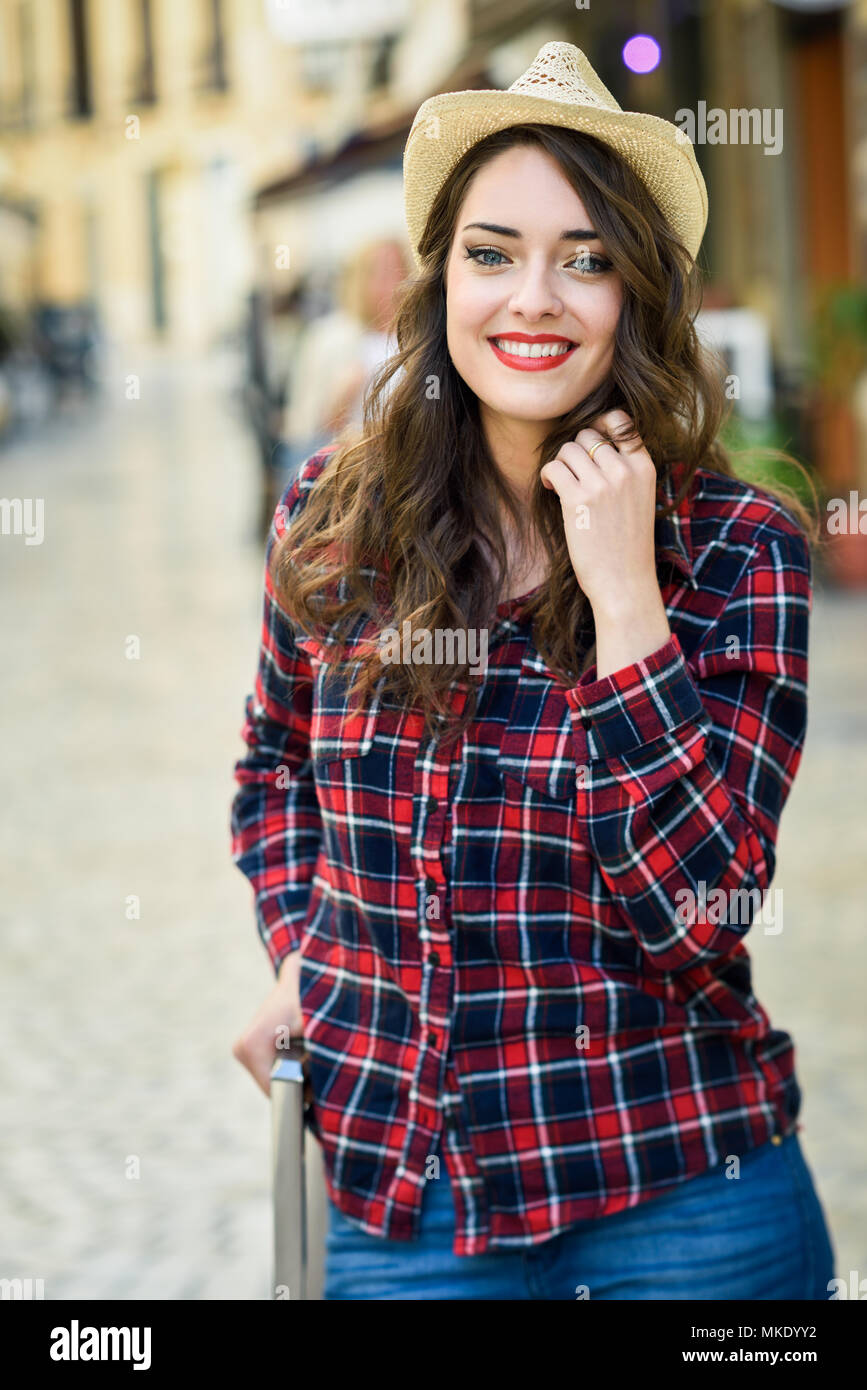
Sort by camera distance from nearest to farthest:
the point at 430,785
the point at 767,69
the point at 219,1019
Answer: the point at 430,785, the point at 219,1019, the point at 767,69

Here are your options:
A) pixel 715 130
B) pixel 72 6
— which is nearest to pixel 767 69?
pixel 715 130

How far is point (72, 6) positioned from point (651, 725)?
54.5 metres

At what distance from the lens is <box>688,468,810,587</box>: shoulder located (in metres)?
1.75

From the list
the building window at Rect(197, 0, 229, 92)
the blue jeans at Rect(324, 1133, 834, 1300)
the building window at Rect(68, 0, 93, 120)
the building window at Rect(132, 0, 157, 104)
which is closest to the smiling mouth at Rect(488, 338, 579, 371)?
the blue jeans at Rect(324, 1133, 834, 1300)

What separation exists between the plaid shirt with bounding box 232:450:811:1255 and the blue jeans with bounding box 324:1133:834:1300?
3 cm

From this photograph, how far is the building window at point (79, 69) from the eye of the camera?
51.7m

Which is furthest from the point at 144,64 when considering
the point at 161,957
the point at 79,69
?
the point at 161,957

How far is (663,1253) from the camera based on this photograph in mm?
1745

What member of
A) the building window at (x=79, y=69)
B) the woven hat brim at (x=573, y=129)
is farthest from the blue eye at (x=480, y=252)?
the building window at (x=79, y=69)

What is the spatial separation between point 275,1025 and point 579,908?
418 millimetres

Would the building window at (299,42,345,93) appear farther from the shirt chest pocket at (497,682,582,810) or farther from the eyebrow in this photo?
the shirt chest pocket at (497,682,582,810)
